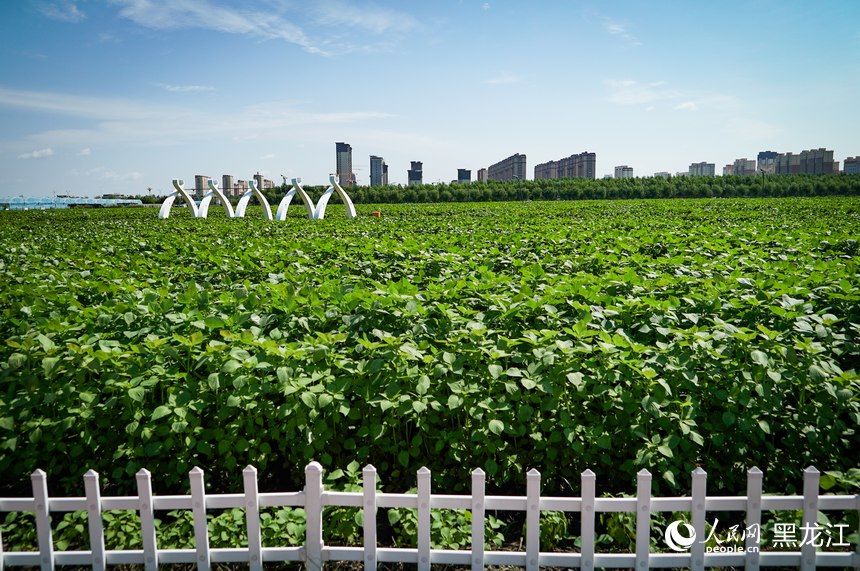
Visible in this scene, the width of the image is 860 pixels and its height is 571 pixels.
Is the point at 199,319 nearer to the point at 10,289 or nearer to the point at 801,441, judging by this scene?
the point at 10,289

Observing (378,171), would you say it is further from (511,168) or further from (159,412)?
(159,412)

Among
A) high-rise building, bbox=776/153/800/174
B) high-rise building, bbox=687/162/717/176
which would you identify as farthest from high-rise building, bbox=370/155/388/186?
high-rise building, bbox=776/153/800/174

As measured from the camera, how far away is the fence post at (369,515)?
2.41 metres

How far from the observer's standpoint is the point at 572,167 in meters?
145

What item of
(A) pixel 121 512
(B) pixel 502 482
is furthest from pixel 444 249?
(A) pixel 121 512

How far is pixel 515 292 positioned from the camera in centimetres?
495

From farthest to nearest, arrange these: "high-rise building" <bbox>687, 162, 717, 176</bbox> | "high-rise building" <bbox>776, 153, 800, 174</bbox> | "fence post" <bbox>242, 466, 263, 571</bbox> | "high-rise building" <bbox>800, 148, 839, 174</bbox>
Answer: "high-rise building" <bbox>687, 162, 717, 176</bbox> → "high-rise building" <bbox>776, 153, 800, 174</bbox> → "high-rise building" <bbox>800, 148, 839, 174</bbox> → "fence post" <bbox>242, 466, 263, 571</bbox>

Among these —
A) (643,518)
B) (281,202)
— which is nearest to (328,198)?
(281,202)

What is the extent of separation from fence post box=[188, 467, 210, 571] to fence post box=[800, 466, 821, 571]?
2.59 metres

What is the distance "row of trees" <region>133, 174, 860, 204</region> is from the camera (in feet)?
237

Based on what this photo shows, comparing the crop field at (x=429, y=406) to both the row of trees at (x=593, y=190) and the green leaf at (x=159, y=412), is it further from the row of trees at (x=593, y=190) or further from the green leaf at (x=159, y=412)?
the row of trees at (x=593, y=190)

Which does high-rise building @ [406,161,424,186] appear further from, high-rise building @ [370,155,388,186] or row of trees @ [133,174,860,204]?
row of trees @ [133,174,860,204]

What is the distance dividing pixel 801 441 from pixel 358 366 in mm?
2676

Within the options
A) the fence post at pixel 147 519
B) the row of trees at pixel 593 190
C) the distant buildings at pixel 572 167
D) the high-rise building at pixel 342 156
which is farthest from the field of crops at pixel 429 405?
the distant buildings at pixel 572 167
